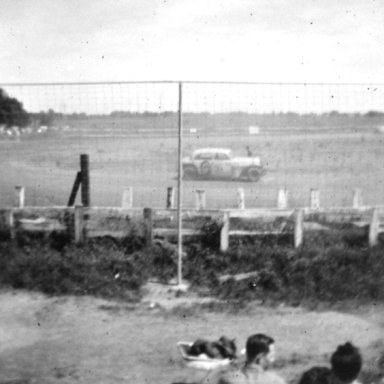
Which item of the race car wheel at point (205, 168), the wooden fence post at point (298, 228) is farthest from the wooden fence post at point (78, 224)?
the race car wheel at point (205, 168)

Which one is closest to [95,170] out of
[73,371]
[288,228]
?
[288,228]

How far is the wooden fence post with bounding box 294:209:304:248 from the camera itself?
672cm

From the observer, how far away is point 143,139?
327 inches

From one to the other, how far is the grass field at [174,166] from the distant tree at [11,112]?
788 mm

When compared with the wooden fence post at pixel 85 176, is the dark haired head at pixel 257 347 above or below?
below

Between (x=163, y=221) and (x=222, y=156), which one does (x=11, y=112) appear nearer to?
(x=163, y=221)

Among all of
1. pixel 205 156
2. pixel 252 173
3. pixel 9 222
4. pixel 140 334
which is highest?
pixel 205 156

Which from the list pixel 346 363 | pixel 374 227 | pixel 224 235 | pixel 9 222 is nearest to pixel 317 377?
pixel 346 363

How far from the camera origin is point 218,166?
44.4ft

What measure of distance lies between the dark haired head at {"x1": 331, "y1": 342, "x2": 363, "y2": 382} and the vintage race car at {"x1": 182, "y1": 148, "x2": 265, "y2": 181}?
30.7ft

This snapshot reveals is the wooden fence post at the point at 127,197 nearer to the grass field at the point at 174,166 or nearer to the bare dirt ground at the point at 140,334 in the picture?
the grass field at the point at 174,166

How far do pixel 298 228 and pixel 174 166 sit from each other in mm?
5423

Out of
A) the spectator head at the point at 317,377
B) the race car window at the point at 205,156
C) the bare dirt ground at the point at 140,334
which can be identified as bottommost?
the bare dirt ground at the point at 140,334

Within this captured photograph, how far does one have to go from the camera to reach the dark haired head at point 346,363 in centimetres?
359
